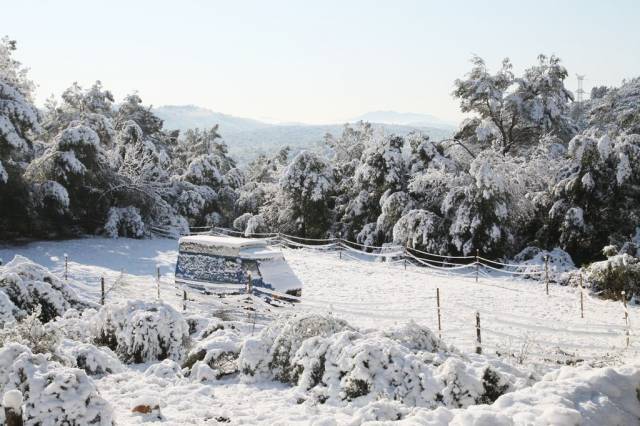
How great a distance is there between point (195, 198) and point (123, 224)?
243 inches

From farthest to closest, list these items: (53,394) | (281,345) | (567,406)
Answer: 1. (281,345)
2. (53,394)
3. (567,406)

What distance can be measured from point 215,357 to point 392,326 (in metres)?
2.83

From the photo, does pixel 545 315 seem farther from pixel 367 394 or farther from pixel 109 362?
pixel 109 362

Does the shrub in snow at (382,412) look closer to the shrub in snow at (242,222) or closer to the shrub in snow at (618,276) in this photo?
the shrub in snow at (618,276)

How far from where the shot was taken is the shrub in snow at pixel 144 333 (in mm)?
9289

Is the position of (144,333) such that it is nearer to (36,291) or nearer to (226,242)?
(36,291)

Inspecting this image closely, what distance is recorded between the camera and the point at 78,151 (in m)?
26.7

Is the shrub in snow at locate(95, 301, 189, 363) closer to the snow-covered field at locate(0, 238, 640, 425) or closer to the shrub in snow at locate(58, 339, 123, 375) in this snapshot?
the snow-covered field at locate(0, 238, 640, 425)

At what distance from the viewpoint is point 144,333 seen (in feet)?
30.6

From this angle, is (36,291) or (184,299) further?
(184,299)

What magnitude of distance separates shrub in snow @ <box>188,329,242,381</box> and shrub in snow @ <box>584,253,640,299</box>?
10.6 meters

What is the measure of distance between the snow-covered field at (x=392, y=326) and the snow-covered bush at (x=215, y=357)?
0.18m

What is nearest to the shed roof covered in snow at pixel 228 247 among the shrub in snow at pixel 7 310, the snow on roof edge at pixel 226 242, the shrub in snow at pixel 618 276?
the snow on roof edge at pixel 226 242

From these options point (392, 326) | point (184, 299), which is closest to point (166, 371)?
point (392, 326)
